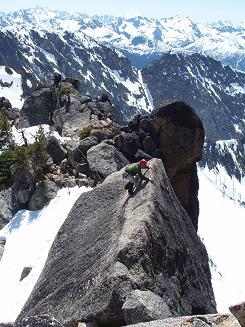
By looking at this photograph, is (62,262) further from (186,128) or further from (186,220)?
(186,128)

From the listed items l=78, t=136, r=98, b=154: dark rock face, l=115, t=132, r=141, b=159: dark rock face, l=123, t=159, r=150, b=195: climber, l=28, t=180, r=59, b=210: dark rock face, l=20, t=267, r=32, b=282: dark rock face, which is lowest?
l=20, t=267, r=32, b=282: dark rock face

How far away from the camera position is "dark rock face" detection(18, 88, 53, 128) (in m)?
71.1

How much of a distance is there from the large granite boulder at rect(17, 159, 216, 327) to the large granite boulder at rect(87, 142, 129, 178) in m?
13.1

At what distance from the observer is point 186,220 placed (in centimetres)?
3147

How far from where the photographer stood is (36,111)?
71.8 meters

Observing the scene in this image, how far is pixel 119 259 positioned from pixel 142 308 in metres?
3.84

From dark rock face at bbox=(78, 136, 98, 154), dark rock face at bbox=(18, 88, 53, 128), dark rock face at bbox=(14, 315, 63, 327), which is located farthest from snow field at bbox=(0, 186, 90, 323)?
dark rock face at bbox=(18, 88, 53, 128)

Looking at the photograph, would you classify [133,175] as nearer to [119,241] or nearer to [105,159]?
[119,241]

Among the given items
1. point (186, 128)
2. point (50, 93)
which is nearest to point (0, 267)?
→ point (186, 128)

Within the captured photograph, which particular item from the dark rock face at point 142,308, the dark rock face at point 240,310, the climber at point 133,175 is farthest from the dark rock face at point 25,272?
the dark rock face at point 240,310

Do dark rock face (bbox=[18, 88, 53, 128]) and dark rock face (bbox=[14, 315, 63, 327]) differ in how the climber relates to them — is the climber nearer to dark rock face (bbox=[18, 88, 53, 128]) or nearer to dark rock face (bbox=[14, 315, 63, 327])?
→ dark rock face (bbox=[14, 315, 63, 327])

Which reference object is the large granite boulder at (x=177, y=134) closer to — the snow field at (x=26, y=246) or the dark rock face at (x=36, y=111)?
the snow field at (x=26, y=246)

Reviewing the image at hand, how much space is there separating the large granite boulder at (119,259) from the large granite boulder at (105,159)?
13116 millimetres

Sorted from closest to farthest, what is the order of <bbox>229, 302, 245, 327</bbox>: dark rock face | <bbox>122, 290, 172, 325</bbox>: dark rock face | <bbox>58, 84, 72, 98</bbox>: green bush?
<bbox>229, 302, 245, 327</bbox>: dark rock face
<bbox>122, 290, 172, 325</bbox>: dark rock face
<bbox>58, 84, 72, 98</bbox>: green bush
